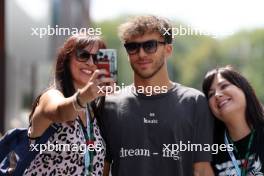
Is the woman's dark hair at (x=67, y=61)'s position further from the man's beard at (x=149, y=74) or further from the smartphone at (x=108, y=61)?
the man's beard at (x=149, y=74)

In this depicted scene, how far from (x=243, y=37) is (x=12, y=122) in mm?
62584

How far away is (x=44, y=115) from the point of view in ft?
14.5

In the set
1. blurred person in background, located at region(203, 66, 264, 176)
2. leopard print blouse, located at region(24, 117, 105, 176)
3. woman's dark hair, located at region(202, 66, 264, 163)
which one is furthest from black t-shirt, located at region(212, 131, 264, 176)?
leopard print blouse, located at region(24, 117, 105, 176)

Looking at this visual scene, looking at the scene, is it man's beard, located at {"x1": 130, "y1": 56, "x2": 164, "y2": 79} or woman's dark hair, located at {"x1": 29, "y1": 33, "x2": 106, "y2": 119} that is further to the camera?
man's beard, located at {"x1": 130, "y1": 56, "x2": 164, "y2": 79}

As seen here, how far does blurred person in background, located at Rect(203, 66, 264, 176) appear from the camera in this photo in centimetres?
501

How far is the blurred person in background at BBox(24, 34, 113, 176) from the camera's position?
4.46 m

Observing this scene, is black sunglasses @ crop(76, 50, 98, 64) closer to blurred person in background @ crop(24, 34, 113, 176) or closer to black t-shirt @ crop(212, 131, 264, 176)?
blurred person in background @ crop(24, 34, 113, 176)

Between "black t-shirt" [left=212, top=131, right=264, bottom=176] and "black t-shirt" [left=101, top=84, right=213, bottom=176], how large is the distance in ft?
0.57

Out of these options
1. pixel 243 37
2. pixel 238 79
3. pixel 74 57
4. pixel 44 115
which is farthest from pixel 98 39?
pixel 243 37

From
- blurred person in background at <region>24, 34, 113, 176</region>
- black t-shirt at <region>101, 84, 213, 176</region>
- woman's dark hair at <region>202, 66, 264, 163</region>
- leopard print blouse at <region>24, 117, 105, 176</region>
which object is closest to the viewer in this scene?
blurred person in background at <region>24, 34, 113, 176</region>

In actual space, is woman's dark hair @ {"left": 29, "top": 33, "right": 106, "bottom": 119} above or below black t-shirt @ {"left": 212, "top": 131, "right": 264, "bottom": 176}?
above

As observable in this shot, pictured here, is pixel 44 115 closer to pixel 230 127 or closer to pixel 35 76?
pixel 230 127

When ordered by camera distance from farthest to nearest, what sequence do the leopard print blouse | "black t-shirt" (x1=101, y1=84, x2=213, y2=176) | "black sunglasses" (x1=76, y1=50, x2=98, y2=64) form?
"black t-shirt" (x1=101, y1=84, x2=213, y2=176)
"black sunglasses" (x1=76, y1=50, x2=98, y2=64)
the leopard print blouse

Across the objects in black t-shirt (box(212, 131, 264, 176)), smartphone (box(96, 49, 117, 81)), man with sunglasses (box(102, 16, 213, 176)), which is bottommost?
black t-shirt (box(212, 131, 264, 176))
